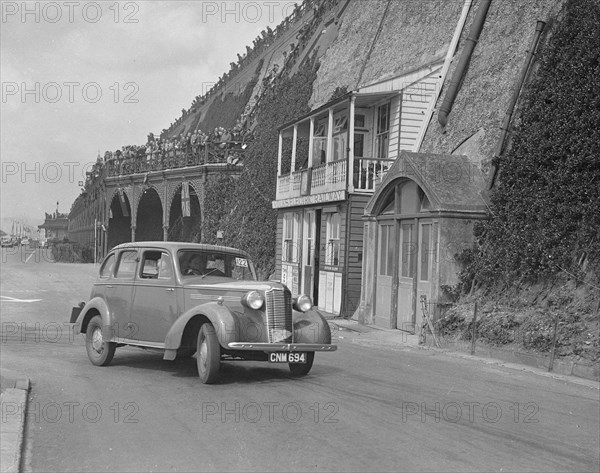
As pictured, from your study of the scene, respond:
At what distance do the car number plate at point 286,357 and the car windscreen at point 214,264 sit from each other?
1691 mm

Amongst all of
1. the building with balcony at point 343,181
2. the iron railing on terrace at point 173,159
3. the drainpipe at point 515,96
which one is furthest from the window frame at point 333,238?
the iron railing on terrace at point 173,159

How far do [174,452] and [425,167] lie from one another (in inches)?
438

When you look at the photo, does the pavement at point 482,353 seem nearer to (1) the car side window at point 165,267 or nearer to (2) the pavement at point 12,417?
(1) the car side window at point 165,267

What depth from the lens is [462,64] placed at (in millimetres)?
20672

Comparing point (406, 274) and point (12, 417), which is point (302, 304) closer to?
point (12, 417)

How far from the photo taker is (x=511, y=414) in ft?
26.3

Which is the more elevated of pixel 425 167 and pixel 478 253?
pixel 425 167

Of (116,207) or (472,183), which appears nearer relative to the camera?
(472,183)

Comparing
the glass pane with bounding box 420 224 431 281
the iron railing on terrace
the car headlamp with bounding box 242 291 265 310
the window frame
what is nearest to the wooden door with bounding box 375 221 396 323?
the glass pane with bounding box 420 224 431 281

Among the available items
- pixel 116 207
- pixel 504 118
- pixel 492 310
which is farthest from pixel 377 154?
pixel 116 207

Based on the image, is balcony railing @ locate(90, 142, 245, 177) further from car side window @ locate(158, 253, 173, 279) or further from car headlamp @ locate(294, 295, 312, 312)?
car headlamp @ locate(294, 295, 312, 312)

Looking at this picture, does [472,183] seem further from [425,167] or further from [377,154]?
[377,154]

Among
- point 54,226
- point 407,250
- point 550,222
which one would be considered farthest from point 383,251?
point 54,226

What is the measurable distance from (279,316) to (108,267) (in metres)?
3.29
